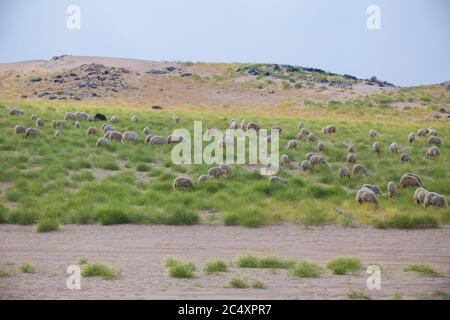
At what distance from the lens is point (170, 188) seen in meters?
16.2

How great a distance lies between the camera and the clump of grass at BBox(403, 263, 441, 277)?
895cm

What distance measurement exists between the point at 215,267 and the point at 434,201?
720cm

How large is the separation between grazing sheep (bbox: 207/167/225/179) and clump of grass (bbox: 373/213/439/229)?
20.2ft

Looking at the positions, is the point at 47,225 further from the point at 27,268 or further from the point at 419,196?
the point at 419,196

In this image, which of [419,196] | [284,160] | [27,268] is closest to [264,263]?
[27,268]

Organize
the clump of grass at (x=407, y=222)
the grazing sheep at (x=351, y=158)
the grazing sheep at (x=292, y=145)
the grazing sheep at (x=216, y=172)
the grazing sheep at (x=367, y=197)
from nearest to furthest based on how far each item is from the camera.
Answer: the clump of grass at (x=407, y=222), the grazing sheep at (x=367, y=197), the grazing sheep at (x=216, y=172), the grazing sheep at (x=351, y=158), the grazing sheep at (x=292, y=145)

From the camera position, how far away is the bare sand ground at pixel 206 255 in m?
7.86

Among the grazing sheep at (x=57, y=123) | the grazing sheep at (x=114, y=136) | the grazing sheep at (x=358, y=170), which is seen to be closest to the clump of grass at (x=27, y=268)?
the grazing sheep at (x=358, y=170)

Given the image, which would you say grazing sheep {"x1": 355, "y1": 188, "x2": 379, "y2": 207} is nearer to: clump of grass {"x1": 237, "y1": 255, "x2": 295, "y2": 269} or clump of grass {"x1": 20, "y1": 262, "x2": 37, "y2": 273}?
clump of grass {"x1": 237, "y1": 255, "x2": 295, "y2": 269}

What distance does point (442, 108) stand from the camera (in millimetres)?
48344

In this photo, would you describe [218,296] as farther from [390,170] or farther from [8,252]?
[390,170]

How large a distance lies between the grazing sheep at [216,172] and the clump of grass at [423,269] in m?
8.98

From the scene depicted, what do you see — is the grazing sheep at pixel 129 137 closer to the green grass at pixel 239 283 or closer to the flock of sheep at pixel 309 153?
the flock of sheep at pixel 309 153
